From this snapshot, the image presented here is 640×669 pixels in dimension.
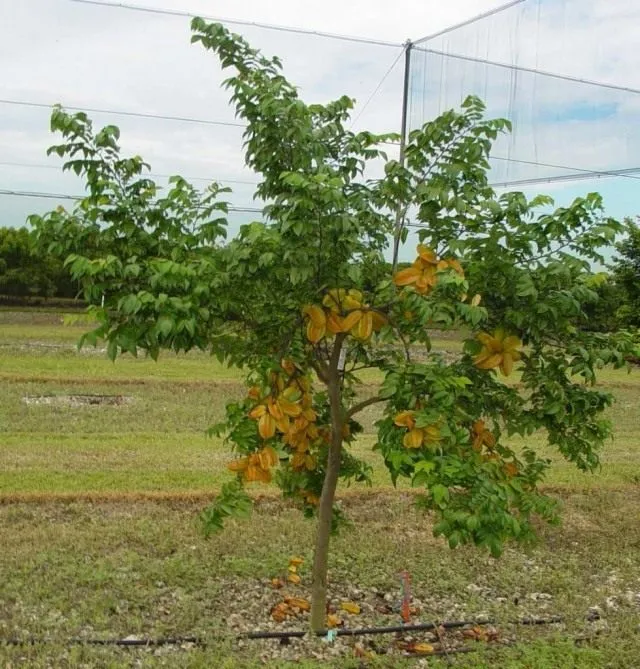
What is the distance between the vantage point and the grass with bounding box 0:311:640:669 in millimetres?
3230

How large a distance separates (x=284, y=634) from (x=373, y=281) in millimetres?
1545

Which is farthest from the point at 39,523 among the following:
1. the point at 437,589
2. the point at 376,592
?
the point at 437,589

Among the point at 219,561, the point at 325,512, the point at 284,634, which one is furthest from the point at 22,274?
the point at 284,634

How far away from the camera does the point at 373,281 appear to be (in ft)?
9.43

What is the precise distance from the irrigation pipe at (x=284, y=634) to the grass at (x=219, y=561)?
0.04 meters

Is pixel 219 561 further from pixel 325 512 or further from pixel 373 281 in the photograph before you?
pixel 373 281

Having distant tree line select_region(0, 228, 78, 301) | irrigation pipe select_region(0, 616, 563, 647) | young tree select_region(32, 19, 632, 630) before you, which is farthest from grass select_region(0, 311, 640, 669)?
distant tree line select_region(0, 228, 78, 301)

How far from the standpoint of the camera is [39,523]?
177 inches

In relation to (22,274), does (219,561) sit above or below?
below

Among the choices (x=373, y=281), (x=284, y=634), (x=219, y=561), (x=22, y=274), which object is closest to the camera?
(x=373, y=281)

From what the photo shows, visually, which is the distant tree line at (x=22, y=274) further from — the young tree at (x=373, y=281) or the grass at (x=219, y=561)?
the young tree at (x=373, y=281)

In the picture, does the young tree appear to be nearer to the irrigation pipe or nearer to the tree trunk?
the tree trunk

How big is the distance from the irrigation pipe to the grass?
44 mm

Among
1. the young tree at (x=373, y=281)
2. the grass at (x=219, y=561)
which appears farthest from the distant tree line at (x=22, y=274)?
the young tree at (x=373, y=281)
